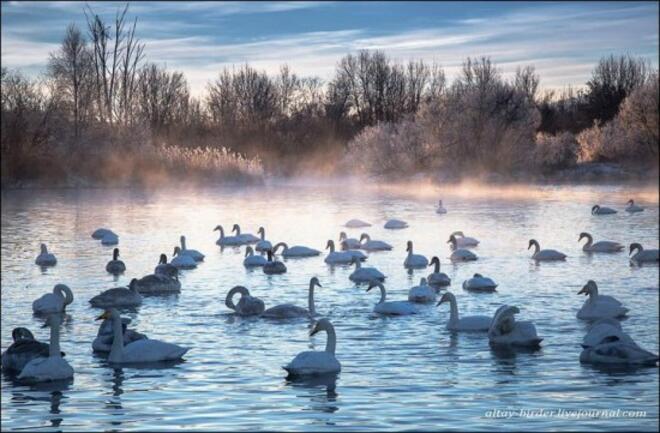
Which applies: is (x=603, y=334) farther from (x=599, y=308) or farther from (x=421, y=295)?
(x=421, y=295)

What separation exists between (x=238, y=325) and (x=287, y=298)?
2772 millimetres

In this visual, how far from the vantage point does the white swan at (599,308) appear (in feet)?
44.3

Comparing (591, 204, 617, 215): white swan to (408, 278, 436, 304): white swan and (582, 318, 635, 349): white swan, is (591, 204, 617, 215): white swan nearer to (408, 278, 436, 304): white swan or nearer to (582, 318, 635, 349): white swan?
(408, 278, 436, 304): white swan

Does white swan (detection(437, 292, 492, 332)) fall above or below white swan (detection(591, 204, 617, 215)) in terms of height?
below

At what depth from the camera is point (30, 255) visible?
2248 centimetres

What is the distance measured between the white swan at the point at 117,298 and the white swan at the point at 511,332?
564cm

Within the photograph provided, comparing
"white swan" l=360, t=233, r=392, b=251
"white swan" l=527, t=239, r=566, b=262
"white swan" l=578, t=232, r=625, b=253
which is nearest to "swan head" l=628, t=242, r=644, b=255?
"white swan" l=578, t=232, r=625, b=253

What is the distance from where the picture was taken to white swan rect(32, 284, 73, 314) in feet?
47.2

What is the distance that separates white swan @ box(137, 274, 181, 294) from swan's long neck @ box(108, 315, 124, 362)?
482cm

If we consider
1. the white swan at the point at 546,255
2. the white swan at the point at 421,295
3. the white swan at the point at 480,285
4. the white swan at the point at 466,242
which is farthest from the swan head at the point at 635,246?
the white swan at the point at 421,295

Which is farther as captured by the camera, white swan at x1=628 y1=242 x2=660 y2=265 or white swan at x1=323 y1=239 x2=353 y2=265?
white swan at x1=323 y1=239 x2=353 y2=265

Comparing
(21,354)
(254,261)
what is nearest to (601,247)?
(254,261)

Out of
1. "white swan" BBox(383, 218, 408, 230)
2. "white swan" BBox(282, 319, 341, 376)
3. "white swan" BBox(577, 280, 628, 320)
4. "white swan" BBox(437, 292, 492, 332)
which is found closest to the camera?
"white swan" BBox(282, 319, 341, 376)

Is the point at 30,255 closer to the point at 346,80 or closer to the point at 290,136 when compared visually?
the point at 290,136
